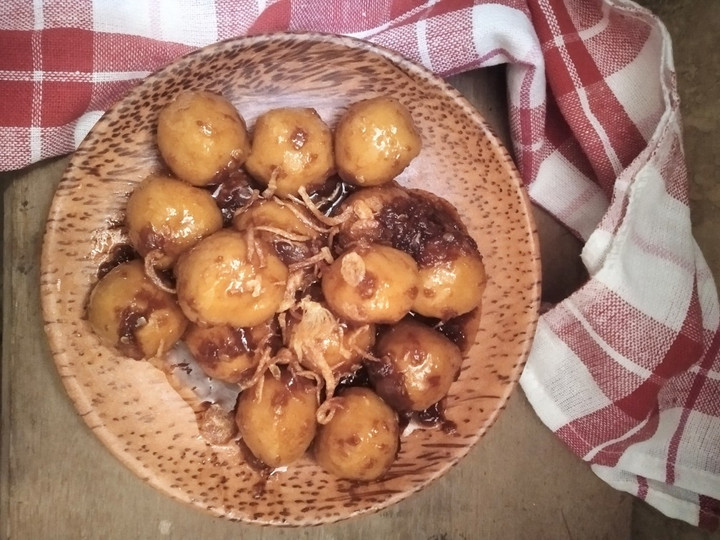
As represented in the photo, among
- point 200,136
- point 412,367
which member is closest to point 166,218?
point 200,136

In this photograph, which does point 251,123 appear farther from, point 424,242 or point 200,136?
point 424,242

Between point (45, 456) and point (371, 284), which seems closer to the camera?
point (371, 284)

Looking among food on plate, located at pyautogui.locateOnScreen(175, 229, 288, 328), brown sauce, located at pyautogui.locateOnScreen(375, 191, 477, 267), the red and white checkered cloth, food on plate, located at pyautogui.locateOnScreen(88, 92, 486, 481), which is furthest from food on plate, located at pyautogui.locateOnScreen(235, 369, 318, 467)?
the red and white checkered cloth

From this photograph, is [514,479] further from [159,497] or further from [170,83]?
[170,83]

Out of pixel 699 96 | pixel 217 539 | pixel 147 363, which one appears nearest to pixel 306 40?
pixel 147 363

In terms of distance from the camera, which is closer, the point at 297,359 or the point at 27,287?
the point at 297,359

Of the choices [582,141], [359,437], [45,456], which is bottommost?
[45,456]
